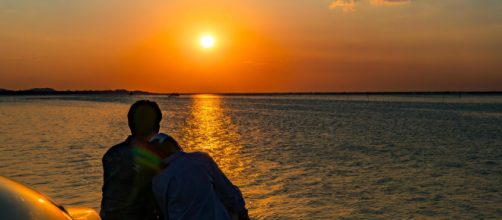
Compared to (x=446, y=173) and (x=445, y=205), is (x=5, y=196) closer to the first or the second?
(x=445, y=205)

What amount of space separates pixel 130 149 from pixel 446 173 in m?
13.9

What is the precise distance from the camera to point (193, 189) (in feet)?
8.61

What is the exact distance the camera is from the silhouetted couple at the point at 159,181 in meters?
2.64

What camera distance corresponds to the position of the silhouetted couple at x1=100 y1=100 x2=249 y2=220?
8.65ft

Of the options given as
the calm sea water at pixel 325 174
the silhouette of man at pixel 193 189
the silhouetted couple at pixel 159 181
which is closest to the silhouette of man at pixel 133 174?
the silhouetted couple at pixel 159 181

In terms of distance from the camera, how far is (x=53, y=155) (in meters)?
18.0

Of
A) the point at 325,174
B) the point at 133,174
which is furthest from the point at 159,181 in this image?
the point at 325,174

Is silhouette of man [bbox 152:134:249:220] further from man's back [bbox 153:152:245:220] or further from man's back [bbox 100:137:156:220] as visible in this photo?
man's back [bbox 100:137:156:220]

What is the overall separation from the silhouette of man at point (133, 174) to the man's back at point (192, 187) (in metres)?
0.58

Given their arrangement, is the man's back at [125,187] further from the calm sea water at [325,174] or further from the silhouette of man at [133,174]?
the calm sea water at [325,174]

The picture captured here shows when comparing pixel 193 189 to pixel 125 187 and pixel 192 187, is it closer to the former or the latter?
pixel 192 187

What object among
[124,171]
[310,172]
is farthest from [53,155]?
[124,171]

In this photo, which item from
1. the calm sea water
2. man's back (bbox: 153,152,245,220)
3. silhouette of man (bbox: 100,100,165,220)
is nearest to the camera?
man's back (bbox: 153,152,245,220)

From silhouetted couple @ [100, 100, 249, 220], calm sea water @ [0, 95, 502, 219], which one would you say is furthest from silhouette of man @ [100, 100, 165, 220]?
calm sea water @ [0, 95, 502, 219]
